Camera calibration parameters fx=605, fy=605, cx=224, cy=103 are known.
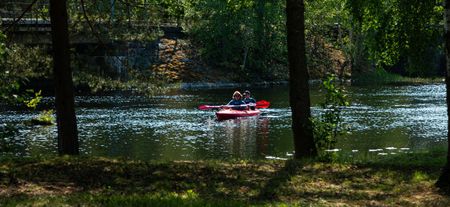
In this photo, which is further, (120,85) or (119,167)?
(120,85)

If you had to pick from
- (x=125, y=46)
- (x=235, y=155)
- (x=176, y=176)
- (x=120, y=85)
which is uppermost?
(x=125, y=46)

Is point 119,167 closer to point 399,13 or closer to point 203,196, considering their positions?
point 203,196

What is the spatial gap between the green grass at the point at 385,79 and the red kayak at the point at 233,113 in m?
29.8

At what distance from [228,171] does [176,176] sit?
46.1 inches

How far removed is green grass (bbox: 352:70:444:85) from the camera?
6519 centimetres

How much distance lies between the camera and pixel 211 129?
3097cm

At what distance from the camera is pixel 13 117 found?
34.9 m

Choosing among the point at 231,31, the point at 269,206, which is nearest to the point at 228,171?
the point at 269,206

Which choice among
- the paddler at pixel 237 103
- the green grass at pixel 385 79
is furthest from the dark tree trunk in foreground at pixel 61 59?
the green grass at pixel 385 79

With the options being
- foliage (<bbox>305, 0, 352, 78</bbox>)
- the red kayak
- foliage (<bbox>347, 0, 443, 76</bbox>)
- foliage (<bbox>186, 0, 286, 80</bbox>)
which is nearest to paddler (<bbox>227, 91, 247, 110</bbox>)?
the red kayak

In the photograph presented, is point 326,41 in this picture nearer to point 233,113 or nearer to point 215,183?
point 233,113

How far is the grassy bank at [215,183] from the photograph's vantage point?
805 cm

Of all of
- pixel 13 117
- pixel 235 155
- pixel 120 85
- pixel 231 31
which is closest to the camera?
pixel 120 85

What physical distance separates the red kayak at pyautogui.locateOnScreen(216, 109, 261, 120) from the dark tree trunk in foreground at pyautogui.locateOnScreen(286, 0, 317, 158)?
22048 mm
